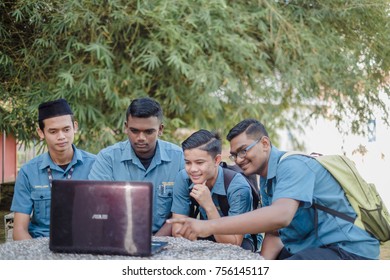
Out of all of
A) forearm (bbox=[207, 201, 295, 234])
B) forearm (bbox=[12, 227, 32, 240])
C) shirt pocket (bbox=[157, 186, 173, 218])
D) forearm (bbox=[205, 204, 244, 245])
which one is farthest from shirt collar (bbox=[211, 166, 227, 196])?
forearm (bbox=[12, 227, 32, 240])

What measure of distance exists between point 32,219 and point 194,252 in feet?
4.07

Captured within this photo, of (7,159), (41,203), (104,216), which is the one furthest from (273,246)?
(7,159)

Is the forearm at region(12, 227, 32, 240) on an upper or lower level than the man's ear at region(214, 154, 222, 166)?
lower

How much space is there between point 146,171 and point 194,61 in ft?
8.33

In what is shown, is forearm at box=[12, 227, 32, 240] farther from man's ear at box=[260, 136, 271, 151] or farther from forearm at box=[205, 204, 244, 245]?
man's ear at box=[260, 136, 271, 151]

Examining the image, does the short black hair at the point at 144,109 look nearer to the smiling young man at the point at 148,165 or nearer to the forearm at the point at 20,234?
the smiling young man at the point at 148,165

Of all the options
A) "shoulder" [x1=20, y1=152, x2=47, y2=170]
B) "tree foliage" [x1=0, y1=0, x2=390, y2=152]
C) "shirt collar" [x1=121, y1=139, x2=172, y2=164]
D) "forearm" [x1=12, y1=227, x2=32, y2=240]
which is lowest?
"forearm" [x1=12, y1=227, x2=32, y2=240]

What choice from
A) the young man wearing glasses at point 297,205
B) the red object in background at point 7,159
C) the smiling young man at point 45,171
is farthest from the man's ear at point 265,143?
the red object in background at point 7,159

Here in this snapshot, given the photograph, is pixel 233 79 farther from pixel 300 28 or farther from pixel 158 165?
pixel 158 165

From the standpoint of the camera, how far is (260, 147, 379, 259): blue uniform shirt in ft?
7.61

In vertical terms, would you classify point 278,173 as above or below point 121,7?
below

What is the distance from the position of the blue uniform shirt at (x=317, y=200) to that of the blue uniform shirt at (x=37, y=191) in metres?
1.12

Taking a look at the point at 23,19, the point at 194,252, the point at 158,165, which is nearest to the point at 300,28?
the point at 23,19

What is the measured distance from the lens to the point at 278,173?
238cm
